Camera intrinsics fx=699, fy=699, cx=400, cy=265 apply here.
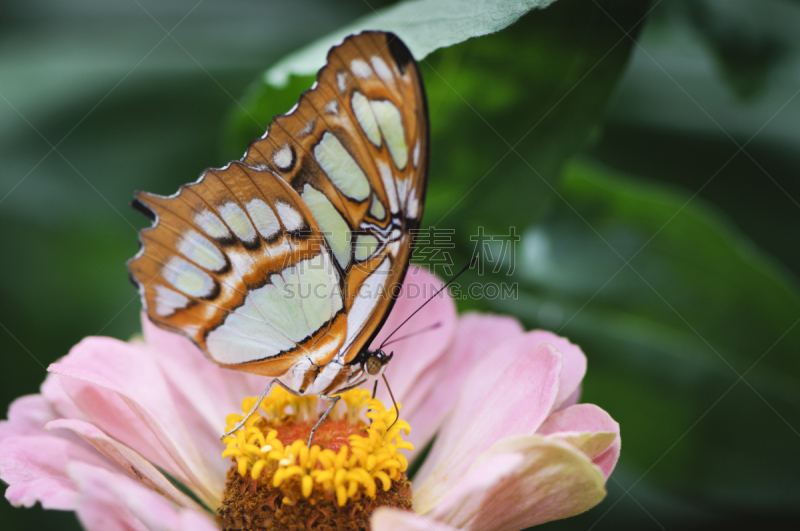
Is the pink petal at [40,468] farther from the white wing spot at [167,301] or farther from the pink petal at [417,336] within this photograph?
the pink petal at [417,336]

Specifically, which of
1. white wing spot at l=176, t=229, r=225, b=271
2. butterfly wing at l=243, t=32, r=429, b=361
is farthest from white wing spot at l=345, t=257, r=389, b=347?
white wing spot at l=176, t=229, r=225, b=271

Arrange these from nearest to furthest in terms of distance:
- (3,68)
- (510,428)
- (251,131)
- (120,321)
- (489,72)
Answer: (510,428)
(489,72)
(251,131)
(120,321)
(3,68)

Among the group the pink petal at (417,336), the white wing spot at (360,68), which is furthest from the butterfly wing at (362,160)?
the pink petal at (417,336)

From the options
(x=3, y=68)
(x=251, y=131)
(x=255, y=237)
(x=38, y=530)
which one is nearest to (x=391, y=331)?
(x=255, y=237)

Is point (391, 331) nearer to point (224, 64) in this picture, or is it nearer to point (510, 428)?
point (510, 428)

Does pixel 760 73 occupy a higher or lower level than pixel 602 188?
higher

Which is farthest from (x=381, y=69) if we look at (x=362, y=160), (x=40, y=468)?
(x=40, y=468)
